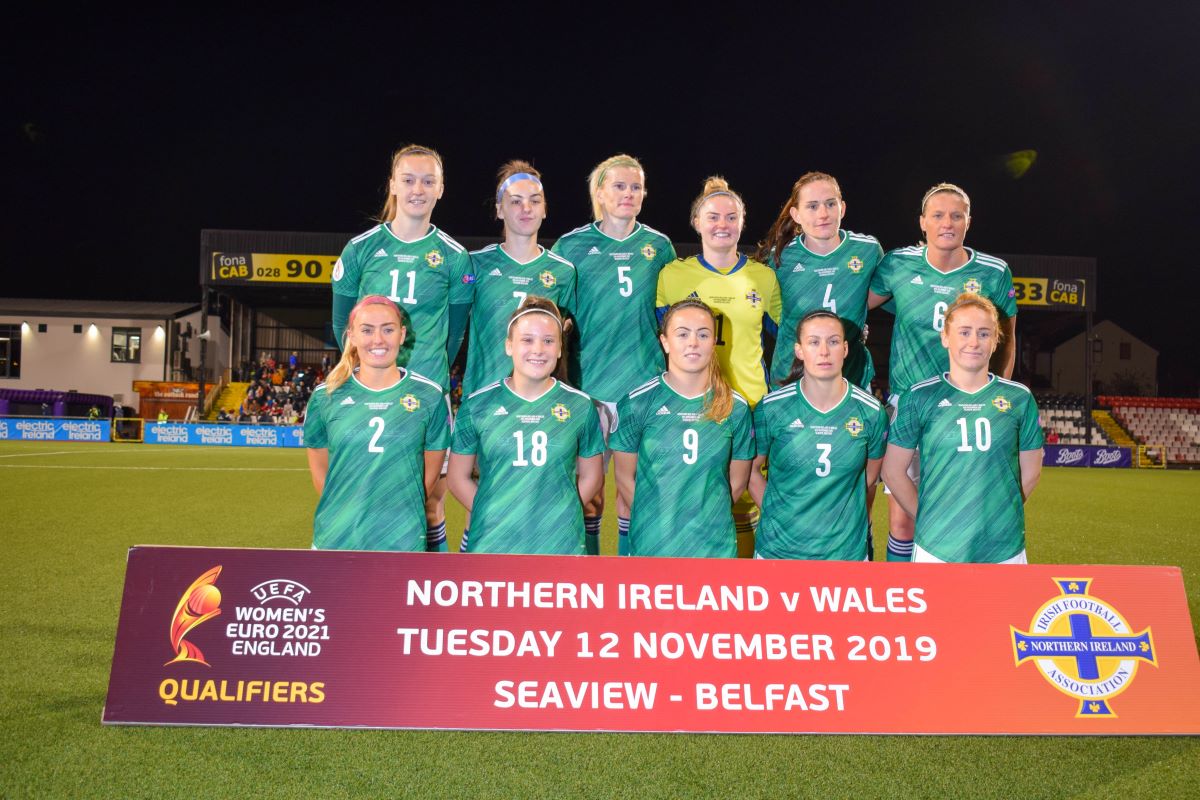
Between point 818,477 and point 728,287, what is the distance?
1211 millimetres

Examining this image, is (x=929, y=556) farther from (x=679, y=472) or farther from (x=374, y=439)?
(x=374, y=439)

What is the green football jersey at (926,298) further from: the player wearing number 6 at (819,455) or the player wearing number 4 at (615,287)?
the player wearing number 4 at (615,287)

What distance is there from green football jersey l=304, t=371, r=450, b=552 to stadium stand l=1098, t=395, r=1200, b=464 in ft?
111

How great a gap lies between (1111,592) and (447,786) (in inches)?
94.6

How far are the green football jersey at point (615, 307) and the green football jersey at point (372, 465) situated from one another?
1.04 m

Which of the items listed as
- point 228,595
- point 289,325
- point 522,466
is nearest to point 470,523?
point 522,466

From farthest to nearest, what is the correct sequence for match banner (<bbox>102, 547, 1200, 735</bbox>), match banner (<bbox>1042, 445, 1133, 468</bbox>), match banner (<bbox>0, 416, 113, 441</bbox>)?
1. match banner (<bbox>0, 416, 113, 441</bbox>)
2. match banner (<bbox>1042, 445, 1133, 468</bbox>)
3. match banner (<bbox>102, 547, 1200, 735</bbox>)

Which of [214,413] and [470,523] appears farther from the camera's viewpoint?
[214,413]

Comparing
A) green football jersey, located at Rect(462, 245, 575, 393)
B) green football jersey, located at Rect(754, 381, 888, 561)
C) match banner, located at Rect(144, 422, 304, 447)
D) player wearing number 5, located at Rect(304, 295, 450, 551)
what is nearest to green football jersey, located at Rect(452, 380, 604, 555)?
player wearing number 5, located at Rect(304, 295, 450, 551)

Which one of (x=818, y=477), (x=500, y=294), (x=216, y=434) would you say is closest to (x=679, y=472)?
(x=818, y=477)

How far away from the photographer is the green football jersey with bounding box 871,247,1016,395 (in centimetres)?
427

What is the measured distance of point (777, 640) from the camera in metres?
2.83

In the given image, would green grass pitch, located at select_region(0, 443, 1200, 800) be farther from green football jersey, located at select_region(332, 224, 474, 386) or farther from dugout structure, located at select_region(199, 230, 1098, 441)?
dugout structure, located at select_region(199, 230, 1098, 441)

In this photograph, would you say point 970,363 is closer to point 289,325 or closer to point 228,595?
point 228,595
